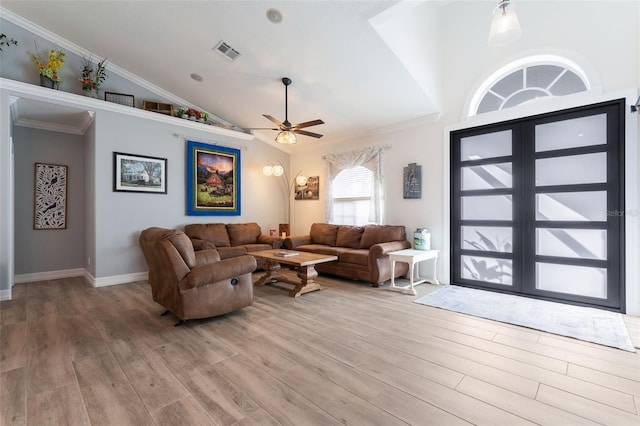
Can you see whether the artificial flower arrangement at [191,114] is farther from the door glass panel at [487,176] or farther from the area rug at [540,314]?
the area rug at [540,314]

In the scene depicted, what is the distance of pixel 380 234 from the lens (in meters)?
4.99

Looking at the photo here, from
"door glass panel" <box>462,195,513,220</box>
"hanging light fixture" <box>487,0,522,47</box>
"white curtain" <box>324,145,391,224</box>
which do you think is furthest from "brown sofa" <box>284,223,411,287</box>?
"hanging light fixture" <box>487,0,522,47</box>

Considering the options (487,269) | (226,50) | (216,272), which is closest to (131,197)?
(226,50)

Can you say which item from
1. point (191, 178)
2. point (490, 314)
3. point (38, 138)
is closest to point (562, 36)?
point (490, 314)

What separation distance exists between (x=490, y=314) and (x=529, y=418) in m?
1.81

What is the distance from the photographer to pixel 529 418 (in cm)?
158

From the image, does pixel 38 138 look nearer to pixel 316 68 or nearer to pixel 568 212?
pixel 316 68

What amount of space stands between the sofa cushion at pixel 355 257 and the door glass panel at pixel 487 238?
5.25 ft

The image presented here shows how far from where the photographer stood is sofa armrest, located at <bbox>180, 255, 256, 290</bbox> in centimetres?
276

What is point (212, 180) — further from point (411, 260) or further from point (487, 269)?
point (487, 269)

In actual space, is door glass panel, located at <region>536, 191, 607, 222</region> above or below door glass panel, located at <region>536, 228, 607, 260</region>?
above

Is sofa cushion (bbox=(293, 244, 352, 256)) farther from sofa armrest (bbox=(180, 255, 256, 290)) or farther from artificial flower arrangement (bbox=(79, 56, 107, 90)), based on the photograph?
artificial flower arrangement (bbox=(79, 56, 107, 90))

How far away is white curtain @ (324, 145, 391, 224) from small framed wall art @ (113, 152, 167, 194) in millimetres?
3246

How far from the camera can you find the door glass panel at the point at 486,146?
4.14 meters
